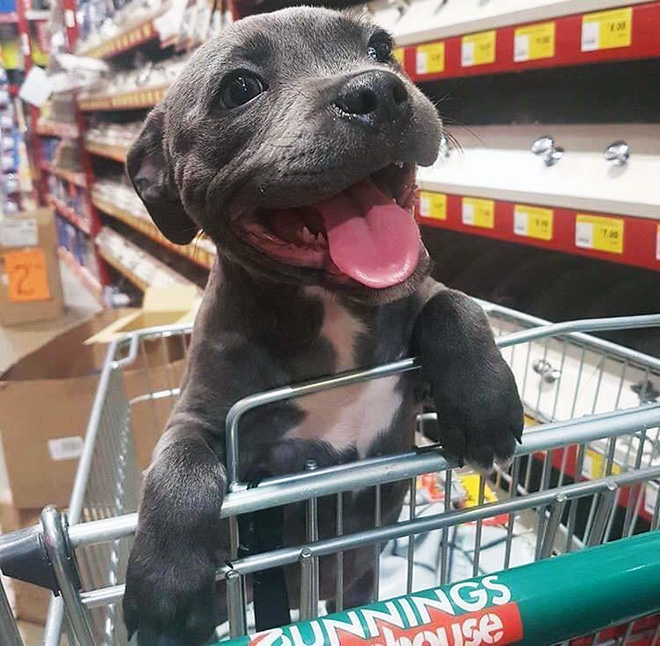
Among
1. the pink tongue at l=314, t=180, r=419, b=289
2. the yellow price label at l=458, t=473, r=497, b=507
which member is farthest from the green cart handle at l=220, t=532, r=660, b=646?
the yellow price label at l=458, t=473, r=497, b=507

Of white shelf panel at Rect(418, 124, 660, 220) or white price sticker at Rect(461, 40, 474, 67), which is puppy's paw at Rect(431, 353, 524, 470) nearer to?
white shelf panel at Rect(418, 124, 660, 220)

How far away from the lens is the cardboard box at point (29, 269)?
3.57 metres

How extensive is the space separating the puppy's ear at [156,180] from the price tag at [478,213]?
2.24 ft

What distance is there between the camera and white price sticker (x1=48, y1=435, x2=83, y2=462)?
1505mm

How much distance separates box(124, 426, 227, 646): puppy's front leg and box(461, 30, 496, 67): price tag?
1.09 m

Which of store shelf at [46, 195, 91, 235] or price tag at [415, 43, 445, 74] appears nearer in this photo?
price tag at [415, 43, 445, 74]

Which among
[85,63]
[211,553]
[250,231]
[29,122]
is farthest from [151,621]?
[29,122]

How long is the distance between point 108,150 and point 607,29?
311 centimetres

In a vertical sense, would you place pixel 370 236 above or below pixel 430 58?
below

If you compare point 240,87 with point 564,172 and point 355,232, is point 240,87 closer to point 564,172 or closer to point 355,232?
point 355,232

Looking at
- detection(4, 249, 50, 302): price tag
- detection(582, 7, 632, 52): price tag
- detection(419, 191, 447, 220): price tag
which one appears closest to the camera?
Result: detection(582, 7, 632, 52): price tag

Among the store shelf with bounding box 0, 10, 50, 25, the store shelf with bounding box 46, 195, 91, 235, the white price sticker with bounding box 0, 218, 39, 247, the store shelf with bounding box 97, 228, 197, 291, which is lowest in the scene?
the store shelf with bounding box 46, 195, 91, 235

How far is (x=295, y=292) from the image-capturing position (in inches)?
34.4

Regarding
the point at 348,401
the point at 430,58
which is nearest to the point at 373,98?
the point at 348,401
